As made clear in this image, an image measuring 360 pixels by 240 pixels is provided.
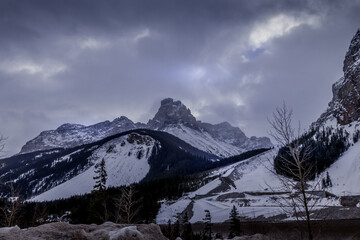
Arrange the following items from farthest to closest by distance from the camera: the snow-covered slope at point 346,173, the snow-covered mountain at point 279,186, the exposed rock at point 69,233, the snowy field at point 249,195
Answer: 1. the snow-covered slope at point 346,173
2. the snowy field at point 249,195
3. the snow-covered mountain at point 279,186
4. the exposed rock at point 69,233

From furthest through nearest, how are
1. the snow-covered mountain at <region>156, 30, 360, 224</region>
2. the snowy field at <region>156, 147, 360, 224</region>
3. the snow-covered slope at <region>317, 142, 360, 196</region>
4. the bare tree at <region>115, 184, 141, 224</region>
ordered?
the snow-covered slope at <region>317, 142, 360, 196</region> < the snowy field at <region>156, 147, 360, 224</region> < the snow-covered mountain at <region>156, 30, 360, 224</region> < the bare tree at <region>115, 184, 141, 224</region>

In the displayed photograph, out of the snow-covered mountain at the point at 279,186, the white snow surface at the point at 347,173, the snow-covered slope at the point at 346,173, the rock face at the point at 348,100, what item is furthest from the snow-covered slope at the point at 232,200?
the rock face at the point at 348,100

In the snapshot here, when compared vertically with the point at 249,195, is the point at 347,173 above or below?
above

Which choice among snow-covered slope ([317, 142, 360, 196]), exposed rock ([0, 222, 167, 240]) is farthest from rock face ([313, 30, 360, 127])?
exposed rock ([0, 222, 167, 240])

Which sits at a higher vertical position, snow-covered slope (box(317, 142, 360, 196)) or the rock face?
the rock face

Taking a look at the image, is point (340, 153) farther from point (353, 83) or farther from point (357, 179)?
point (353, 83)

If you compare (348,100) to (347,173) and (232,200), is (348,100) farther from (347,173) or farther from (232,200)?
(232,200)

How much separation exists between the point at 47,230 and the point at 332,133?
16823 centimetres

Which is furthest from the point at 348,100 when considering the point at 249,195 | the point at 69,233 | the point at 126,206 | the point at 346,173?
the point at 69,233

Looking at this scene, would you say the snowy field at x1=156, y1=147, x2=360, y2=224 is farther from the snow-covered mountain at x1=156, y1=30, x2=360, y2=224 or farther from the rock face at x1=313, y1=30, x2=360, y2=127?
the rock face at x1=313, y1=30, x2=360, y2=127

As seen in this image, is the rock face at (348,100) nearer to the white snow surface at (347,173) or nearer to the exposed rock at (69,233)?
the white snow surface at (347,173)

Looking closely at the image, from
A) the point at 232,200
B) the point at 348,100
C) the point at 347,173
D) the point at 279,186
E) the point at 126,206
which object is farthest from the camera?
the point at 348,100

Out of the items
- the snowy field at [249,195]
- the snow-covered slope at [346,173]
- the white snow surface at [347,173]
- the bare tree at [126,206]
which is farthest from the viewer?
the white snow surface at [347,173]

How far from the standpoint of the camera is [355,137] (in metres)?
136
